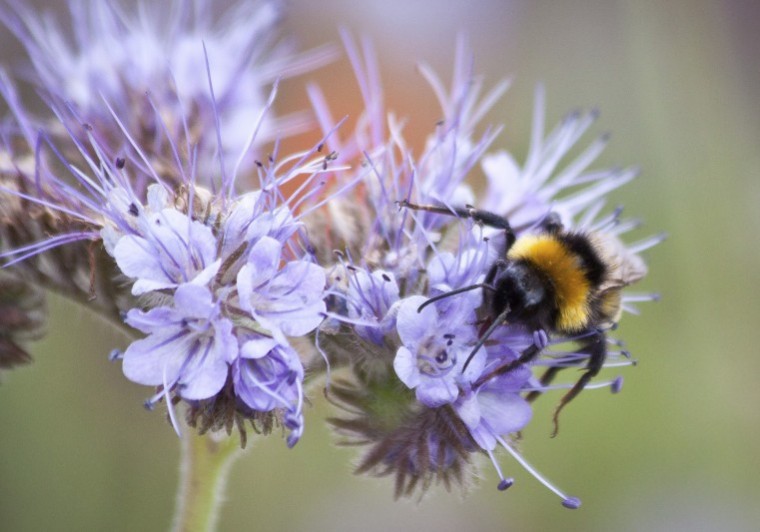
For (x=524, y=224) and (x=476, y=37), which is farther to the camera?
(x=476, y=37)

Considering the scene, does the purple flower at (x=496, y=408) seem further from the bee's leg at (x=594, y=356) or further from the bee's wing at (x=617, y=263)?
the bee's wing at (x=617, y=263)

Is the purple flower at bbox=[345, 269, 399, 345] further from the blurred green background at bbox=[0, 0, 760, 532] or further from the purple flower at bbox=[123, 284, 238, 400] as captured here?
the blurred green background at bbox=[0, 0, 760, 532]

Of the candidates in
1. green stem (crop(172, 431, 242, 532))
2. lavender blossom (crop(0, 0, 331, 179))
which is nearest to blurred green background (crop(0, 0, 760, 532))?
lavender blossom (crop(0, 0, 331, 179))

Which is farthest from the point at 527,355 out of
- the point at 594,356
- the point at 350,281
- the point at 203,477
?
the point at 203,477

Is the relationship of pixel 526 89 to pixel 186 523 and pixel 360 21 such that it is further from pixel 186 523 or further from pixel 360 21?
pixel 186 523

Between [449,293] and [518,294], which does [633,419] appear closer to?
[518,294]

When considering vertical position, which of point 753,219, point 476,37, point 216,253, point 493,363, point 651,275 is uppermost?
point 216,253

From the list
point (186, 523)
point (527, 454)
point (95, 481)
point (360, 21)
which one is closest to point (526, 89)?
point (360, 21)
